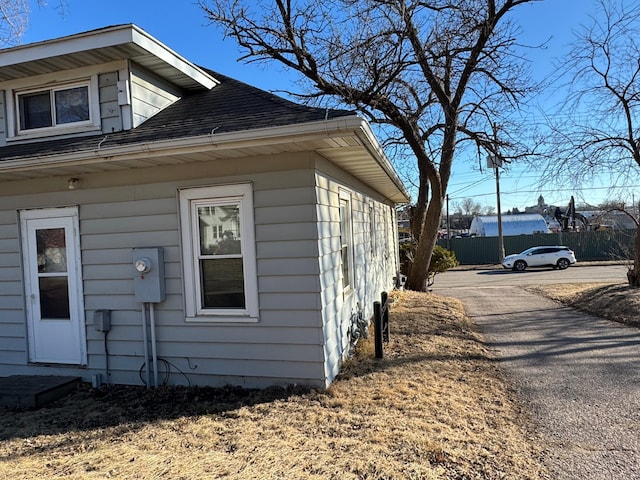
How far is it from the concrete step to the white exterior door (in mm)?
312

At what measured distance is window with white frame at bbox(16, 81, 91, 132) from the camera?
234 inches

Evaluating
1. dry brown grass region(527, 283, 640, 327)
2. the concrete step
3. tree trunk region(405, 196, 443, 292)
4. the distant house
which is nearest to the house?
the concrete step

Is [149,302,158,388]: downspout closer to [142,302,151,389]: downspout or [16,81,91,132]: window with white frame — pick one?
[142,302,151,389]: downspout

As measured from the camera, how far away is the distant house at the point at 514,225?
1805 inches

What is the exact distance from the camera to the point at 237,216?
4.97m

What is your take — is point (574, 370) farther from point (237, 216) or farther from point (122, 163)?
point (122, 163)

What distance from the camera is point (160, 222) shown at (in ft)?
16.8

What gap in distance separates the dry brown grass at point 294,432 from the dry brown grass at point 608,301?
5.19 metres

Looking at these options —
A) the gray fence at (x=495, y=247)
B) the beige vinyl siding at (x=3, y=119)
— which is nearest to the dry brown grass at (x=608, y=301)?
the beige vinyl siding at (x=3, y=119)

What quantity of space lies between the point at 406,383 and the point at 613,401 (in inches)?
81.8

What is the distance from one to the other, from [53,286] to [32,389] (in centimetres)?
134

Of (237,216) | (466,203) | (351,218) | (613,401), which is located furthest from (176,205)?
(466,203)

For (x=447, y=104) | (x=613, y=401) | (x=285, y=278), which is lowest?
(x=613, y=401)

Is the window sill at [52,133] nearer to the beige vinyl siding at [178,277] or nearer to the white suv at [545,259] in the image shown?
the beige vinyl siding at [178,277]
